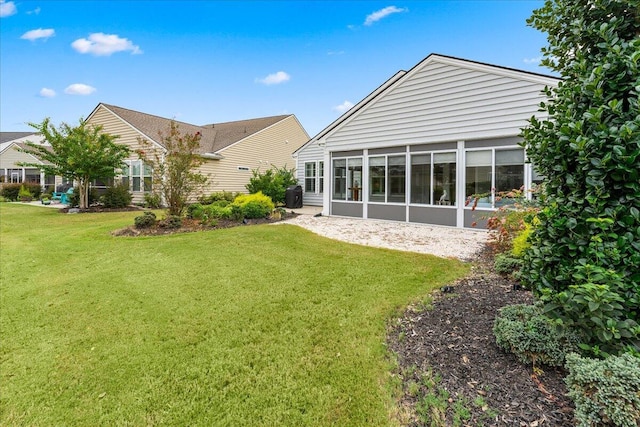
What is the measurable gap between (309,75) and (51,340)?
58.3 ft

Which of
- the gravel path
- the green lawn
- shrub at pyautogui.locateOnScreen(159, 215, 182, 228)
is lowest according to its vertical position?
the green lawn

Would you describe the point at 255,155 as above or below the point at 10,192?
above

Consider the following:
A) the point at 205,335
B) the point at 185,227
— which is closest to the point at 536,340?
the point at 205,335

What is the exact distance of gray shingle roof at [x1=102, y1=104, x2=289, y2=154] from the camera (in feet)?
61.0

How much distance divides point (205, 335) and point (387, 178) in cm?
923

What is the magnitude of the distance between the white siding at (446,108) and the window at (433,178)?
0.61 metres

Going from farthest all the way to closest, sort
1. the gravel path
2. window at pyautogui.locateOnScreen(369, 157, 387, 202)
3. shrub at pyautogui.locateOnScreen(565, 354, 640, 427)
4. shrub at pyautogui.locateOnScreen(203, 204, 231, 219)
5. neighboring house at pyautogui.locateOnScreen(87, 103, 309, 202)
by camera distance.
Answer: neighboring house at pyautogui.locateOnScreen(87, 103, 309, 202) < window at pyautogui.locateOnScreen(369, 157, 387, 202) < shrub at pyautogui.locateOnScreen(203, 204, 231, 219) < the gravel path < shrub at pyautogui.locateOnScreen(565, 354, 640, 427)

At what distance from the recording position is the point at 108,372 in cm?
275

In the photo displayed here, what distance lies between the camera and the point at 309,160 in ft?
60.6

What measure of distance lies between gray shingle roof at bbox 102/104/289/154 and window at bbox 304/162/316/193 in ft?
17.3

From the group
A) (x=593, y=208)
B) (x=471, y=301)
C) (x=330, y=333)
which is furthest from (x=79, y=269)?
(x=593, y=208)

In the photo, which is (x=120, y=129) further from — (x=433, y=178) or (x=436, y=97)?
(x=433, y=178)

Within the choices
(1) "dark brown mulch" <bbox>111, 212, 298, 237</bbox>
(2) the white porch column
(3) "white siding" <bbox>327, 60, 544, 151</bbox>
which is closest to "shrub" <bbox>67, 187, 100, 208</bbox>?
(1) "dark brown mulch" <bbox>111, 212, 298, 237</bbox>

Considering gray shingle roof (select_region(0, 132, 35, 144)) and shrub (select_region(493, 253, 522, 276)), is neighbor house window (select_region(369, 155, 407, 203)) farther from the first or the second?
gray shingle roof (select_region(0, 132, 35, 144))
